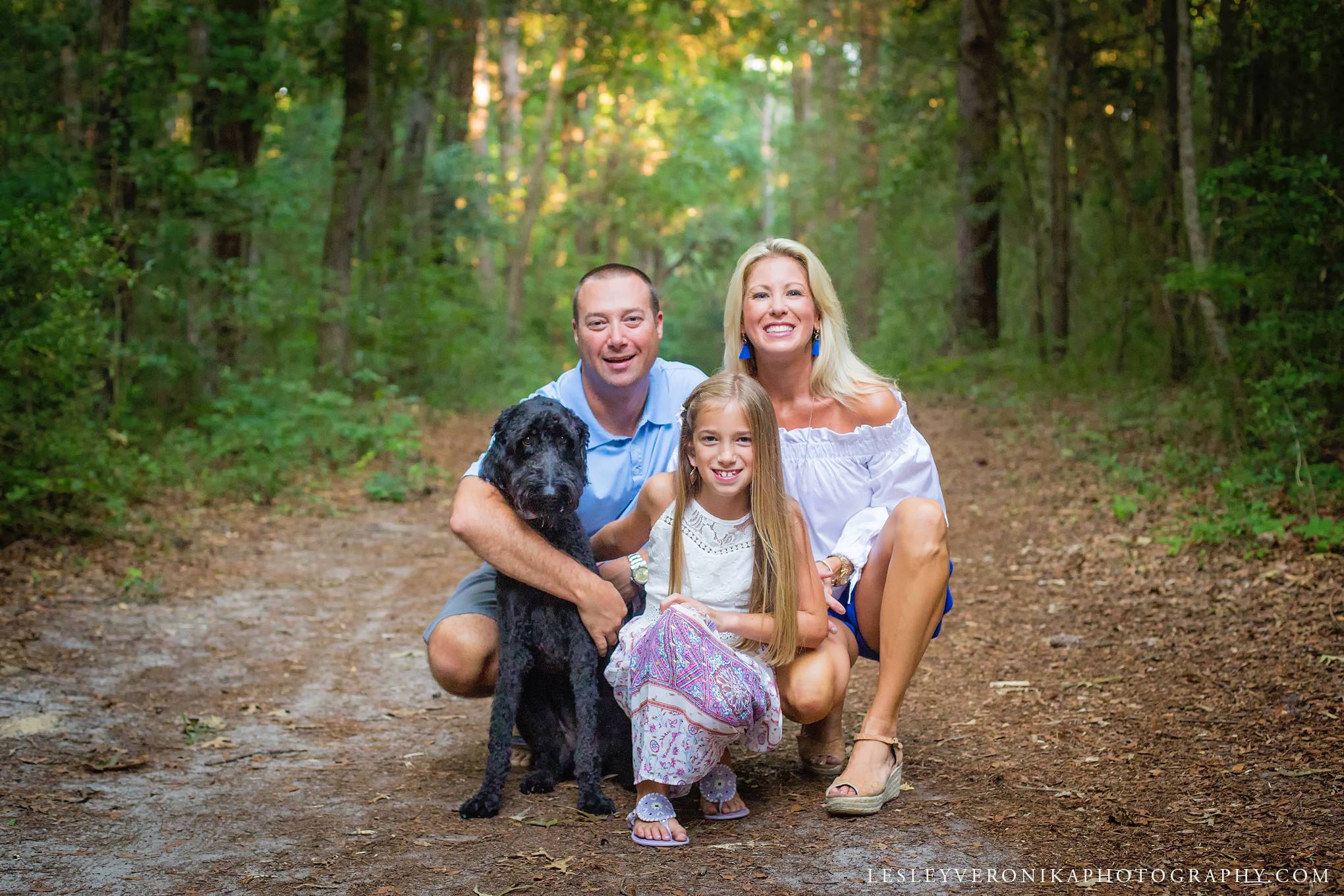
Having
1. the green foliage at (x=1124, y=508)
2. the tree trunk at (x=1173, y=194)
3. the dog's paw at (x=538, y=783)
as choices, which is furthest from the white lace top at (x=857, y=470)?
the tree trunk at (x=1173, y=194)

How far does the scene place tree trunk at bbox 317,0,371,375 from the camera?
12.8 meters

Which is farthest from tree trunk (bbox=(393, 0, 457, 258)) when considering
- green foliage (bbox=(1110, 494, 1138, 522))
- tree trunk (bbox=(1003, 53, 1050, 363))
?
green foliage (bbox=(1110, 494, 1138, 522))

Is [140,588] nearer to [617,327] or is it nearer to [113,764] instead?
[113,764]

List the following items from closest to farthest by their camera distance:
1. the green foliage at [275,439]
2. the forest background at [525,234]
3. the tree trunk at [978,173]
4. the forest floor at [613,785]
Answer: the forest floor at [613,785]
the forest background at [525,234]
the green foliage at [275,439]
the tree trunk at [978,173]

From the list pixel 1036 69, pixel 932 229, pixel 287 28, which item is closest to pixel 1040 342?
pixel 1036 69

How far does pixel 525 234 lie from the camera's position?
21.2m

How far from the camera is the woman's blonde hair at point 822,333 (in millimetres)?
3863

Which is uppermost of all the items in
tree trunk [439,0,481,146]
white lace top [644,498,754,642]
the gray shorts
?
tree trunk [439,0,481,146]

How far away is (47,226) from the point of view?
6559 mm

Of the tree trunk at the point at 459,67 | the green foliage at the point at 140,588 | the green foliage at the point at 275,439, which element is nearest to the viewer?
the green foliage at the point at 140,588

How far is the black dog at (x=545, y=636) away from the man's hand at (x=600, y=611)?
Answer: 33 mm

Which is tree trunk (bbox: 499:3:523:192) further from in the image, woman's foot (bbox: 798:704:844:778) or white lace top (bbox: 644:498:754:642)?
white lace top (bbox: 644:498:754:642)

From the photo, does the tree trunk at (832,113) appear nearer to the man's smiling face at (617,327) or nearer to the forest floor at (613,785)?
the forest floor at (613,785)

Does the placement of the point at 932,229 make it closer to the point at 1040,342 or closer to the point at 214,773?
the point at 1040,342
